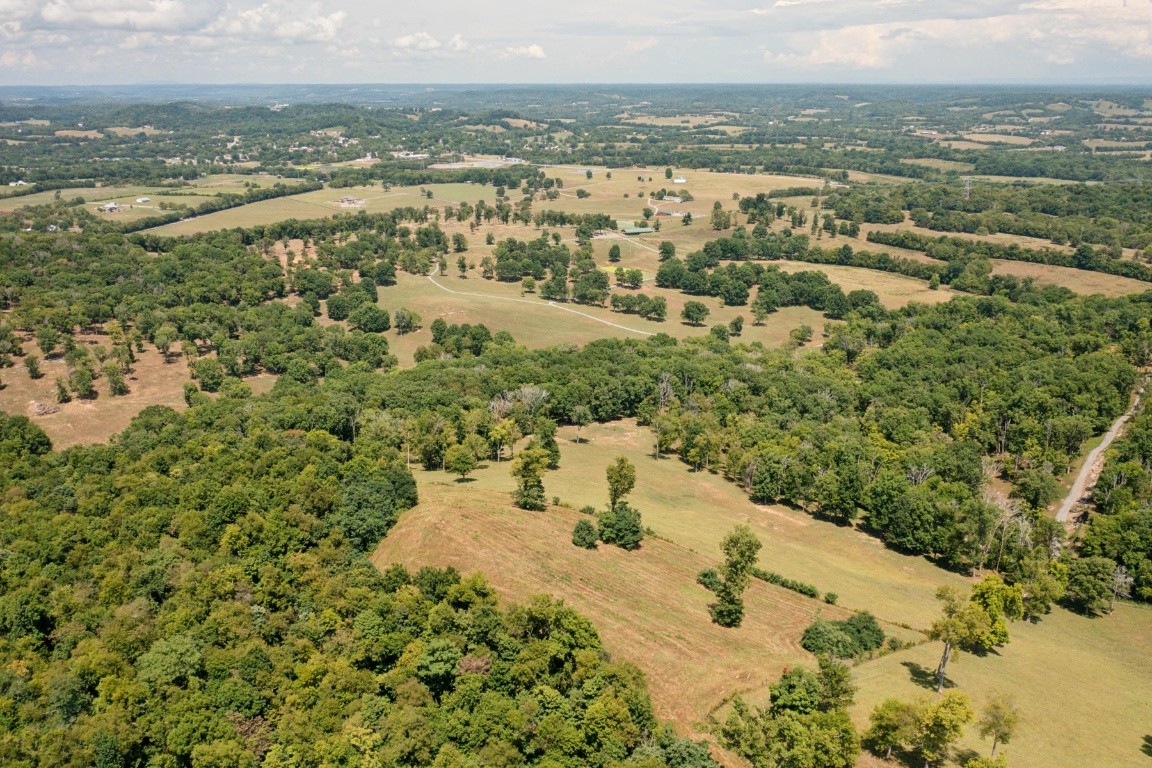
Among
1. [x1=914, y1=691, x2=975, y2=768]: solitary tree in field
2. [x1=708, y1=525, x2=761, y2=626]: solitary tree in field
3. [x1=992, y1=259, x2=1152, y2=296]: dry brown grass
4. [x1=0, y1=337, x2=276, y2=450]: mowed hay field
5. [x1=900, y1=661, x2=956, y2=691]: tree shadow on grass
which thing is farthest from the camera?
[x1=992, y1=259, x2=1152, y2=296]: dry brown grass

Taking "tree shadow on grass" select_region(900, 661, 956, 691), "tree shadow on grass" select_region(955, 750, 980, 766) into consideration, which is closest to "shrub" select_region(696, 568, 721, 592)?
"tree shadow on grass" select_region(900, 661, 956, 691)

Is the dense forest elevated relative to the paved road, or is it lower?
elevated

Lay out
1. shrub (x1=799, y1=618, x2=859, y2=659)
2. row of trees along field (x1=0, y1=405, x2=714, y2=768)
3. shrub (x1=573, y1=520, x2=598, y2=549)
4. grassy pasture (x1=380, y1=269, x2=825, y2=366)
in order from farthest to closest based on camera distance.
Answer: grassy pasture (x1=380, y1=269, x2=825, y2=366), shrub (x1=573, y1=520, x2=598, y2=549), shrub (x1=799, y1=618, x2=859, y2=659), row of trees along field (x1=0, y1=405, x2=714, y2=768)

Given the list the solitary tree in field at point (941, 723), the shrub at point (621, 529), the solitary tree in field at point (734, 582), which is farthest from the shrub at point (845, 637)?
the shrub at point (621, 529)

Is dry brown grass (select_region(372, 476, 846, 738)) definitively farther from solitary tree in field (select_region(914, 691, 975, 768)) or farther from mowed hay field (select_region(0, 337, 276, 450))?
mowed hay field (select_region(0, 337, 276, 450))

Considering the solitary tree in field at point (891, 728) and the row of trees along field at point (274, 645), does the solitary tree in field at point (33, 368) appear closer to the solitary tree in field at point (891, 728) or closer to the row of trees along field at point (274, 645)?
the row of trees along field at point (274, 645)

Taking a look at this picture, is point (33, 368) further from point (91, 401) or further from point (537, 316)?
point (537, 316)

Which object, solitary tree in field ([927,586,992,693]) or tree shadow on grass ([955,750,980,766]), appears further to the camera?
solitary tree in field ([927,586,992,693])
